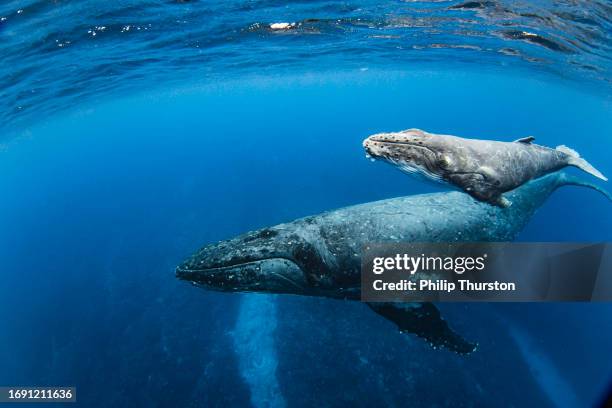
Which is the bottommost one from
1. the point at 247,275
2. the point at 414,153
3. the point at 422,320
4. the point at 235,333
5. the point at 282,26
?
the point at 235,333

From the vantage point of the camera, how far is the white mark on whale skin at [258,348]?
12.3 m

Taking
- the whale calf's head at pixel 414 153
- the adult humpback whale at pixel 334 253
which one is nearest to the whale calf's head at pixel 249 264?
the adult humpback whale at pixel 334 253

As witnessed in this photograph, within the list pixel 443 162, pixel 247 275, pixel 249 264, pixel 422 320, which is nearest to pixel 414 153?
pixel 443 162

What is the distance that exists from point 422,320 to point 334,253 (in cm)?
193

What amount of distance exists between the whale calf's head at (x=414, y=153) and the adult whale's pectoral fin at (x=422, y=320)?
224 centimetres

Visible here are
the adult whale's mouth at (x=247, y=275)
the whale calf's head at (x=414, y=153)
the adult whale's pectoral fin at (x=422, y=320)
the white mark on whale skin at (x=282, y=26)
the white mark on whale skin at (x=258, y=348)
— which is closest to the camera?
the adult whale's mouth at (x=247, y=275)

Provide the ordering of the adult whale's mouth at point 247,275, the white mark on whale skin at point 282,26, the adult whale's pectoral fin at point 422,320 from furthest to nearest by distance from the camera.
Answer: the white mark on whale skin at point 282,26 < the adult whale's pectoral fin at point 422,320 < the adult whale's mouth at point 247,275

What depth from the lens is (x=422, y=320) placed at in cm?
621

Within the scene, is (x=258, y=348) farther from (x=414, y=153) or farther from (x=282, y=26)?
(x=282, y=26)

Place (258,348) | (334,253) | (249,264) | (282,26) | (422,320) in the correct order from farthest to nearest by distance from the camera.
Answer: (282,26)
(258,348)
(422,320)
(334,253)
(249,264)

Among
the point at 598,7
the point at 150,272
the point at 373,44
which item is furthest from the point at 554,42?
the point at 150,272

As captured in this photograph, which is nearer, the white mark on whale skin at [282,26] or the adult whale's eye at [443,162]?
the adult whale's eye at [443,162]

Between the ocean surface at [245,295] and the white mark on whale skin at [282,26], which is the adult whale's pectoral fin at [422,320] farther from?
the white mark on whale skin at [282,26]

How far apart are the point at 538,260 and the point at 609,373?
8128 mm
